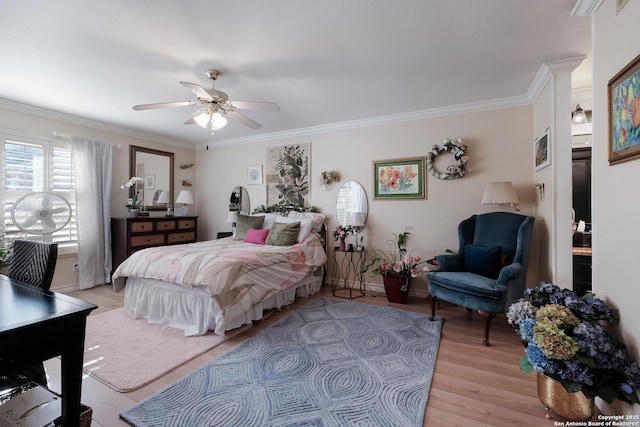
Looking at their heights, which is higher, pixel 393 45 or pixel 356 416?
pixel 393 45

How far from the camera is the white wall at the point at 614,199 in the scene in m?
1.30

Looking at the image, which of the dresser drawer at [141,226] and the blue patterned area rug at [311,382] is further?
the dresser drawer at [141,226]

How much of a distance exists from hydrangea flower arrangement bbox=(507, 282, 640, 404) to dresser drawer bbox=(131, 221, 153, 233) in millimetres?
4605

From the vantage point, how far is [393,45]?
2.15 metres

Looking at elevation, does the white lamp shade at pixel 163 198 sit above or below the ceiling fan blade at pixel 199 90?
below

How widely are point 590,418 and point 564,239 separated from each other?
1.45 m

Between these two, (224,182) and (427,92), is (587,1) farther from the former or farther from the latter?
(224,182)

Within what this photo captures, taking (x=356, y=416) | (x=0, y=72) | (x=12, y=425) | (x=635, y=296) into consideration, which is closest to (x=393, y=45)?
(x=635, y=296)

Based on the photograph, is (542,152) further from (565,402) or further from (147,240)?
(147,240)

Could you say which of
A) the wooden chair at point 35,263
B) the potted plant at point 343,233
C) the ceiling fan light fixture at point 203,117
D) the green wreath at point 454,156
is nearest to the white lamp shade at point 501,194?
the green wreath at point 454,156

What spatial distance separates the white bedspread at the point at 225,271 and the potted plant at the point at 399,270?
1105mm

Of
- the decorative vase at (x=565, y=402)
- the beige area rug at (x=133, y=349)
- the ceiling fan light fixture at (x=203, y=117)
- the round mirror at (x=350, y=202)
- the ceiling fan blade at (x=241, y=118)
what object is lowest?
the beige area rug at (x=133, y=349)

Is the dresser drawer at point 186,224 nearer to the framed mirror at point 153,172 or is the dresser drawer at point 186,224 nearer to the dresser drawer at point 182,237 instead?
the dresser drawer at point 182,237

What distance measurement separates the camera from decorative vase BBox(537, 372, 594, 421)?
55.9 inches
